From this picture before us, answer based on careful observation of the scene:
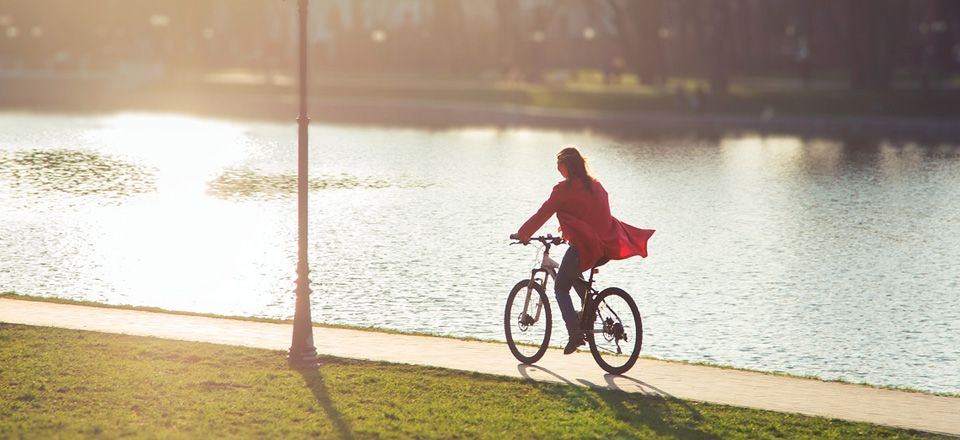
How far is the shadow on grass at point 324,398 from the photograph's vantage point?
9.00 m

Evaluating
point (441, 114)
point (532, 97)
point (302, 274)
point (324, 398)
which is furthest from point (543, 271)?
point (532, 97)

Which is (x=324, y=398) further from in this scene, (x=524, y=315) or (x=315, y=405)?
(x=524, y=315)

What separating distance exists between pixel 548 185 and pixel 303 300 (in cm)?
1660

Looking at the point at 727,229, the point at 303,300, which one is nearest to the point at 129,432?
the point at 303,300

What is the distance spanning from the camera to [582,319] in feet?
36.0

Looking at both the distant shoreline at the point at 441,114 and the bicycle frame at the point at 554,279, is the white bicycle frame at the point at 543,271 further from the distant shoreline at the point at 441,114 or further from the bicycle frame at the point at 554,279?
the distant shoreline at the point at 441,114

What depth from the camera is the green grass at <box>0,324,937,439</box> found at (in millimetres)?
9023

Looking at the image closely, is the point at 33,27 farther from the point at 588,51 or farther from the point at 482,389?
the point at 482,389

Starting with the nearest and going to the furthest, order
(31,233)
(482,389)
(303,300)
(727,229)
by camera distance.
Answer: (482,389) → (303,300) → (31,233) → (727,229)

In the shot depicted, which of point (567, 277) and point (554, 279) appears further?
point (554, 279)

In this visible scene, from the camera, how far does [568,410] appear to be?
9625mm

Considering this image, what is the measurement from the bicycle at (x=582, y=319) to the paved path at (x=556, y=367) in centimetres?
13

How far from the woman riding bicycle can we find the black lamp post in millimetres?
1834

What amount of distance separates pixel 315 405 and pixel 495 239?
10.2 metres
